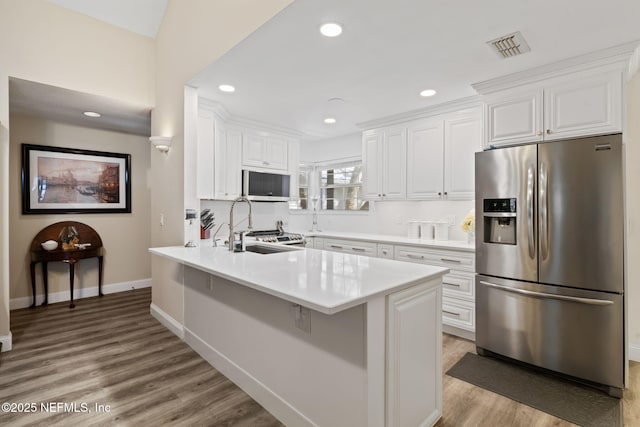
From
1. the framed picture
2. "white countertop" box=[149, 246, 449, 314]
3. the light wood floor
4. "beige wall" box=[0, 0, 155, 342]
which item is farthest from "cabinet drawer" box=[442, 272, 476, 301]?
the framed picture

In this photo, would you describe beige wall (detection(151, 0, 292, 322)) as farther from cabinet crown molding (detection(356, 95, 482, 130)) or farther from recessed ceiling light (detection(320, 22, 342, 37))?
cabinet crown molding (detection(356, 95, 482, 130))

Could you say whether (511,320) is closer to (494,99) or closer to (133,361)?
(494,99)

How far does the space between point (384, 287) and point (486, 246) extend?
5.60 feet

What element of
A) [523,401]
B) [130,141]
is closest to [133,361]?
[523,401]

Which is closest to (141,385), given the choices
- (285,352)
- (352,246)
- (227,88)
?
(285,352)

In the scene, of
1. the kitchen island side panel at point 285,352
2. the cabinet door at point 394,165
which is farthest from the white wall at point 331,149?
the kitchen island side panel at point 285,352

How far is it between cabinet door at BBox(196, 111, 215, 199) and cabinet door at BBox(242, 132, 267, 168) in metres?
0.62

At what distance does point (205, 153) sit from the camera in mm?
3607

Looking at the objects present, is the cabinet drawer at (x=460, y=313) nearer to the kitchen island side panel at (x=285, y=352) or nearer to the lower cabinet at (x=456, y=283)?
the lower cabinet at (x=456, y=283)

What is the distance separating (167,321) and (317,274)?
2.42m

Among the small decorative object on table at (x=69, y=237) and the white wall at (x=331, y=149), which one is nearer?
the small decorative object on table at (x=69, y=237)

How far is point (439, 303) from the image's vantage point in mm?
1913

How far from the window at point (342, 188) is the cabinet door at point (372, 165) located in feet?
2.12

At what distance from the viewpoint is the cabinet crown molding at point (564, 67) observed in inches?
89.9
